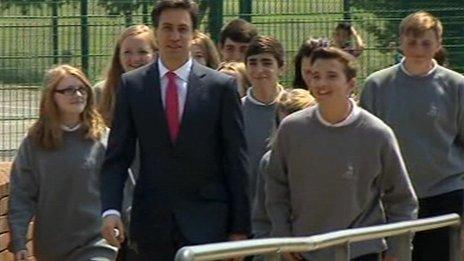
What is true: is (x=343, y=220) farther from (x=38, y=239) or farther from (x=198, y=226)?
(x=38, y=239)

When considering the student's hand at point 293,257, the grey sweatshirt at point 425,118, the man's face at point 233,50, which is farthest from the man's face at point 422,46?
the student's hand at point 293,257

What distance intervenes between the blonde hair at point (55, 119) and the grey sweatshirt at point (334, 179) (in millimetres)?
1633

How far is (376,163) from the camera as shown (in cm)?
753

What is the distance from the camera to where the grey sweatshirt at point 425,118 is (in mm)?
9609

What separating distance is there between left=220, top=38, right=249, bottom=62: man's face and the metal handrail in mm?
3385

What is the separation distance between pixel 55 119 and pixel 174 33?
1594 millimetres

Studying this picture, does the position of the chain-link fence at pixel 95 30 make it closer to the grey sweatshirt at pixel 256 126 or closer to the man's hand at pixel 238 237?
the grey sweatshirt at pixel 256 126

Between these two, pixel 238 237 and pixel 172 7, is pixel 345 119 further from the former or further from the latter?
pixel 172 7

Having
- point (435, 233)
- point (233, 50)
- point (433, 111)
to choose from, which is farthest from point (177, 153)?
point (233, 50)

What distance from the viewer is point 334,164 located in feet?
24.5

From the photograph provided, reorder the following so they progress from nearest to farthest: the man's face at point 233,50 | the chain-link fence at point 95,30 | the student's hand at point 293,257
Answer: the student's hand at point 293,257
the man's face at point 233,50
the chain-link fence at point 95,30

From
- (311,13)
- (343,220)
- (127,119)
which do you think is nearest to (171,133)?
(127,119)

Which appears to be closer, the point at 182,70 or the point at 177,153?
the point at 177,153

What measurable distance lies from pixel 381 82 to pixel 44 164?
209 cm
